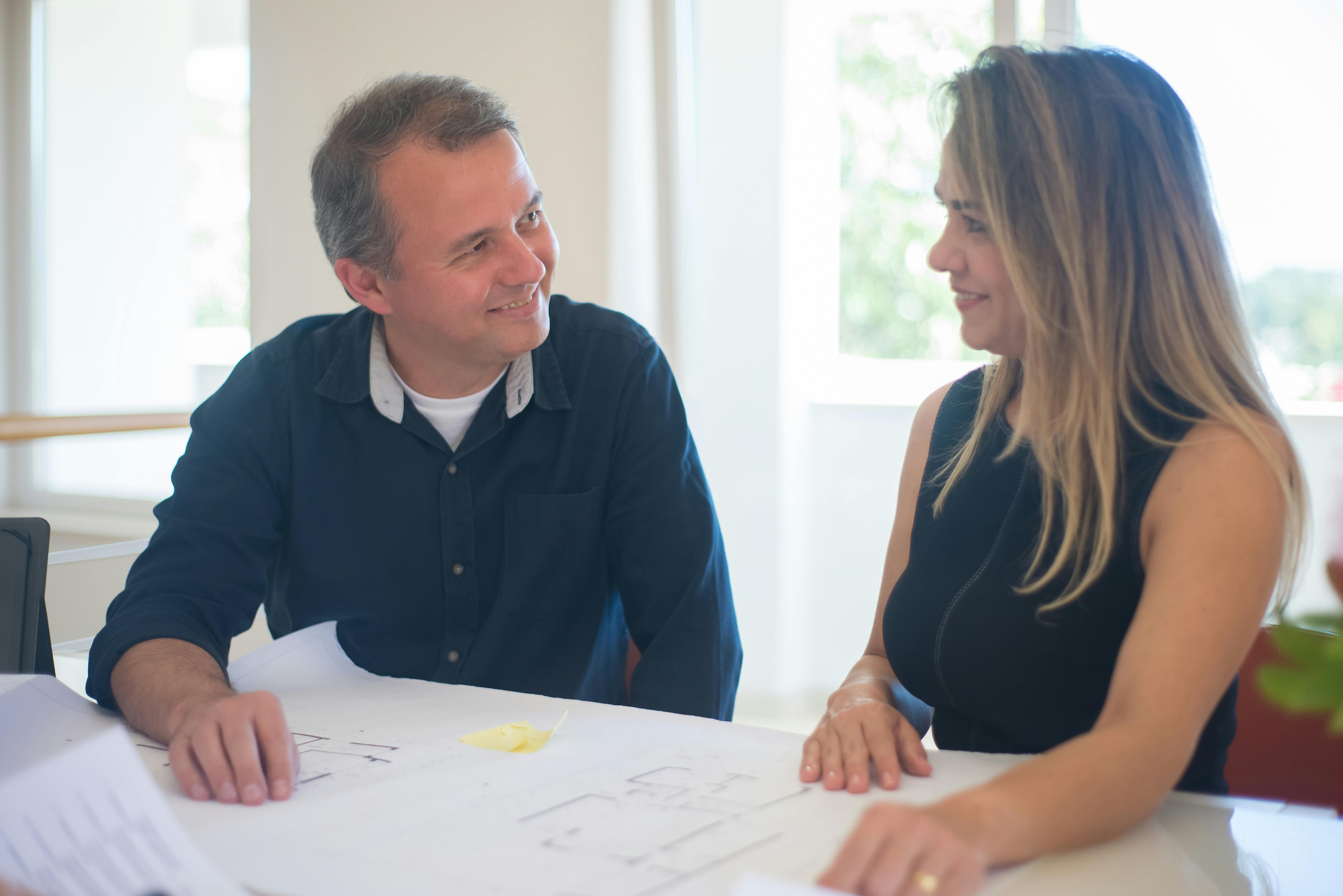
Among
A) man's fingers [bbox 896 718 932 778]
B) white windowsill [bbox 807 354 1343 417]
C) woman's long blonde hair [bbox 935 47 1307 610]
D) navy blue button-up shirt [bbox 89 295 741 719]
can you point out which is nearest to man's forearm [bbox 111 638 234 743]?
navy blue button-up shirt [bbox 89 295 741 719]

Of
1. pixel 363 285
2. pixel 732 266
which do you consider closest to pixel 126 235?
pixel 732 266

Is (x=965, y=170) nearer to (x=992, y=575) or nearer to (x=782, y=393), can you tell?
(x=992, y=575)

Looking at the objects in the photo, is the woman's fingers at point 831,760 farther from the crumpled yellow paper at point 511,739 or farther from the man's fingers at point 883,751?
the crumpled yellow paper at point 511,739

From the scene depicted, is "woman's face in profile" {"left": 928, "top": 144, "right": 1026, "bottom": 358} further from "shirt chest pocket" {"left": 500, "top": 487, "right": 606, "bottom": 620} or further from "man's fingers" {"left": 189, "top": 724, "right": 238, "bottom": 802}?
"man's fingers" {"left": 189, "top": 724, "right": 238, "bottom": 802}

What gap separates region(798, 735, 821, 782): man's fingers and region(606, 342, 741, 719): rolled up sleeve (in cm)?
53

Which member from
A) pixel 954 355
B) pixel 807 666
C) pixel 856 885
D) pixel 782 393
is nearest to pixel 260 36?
pixel 782 393

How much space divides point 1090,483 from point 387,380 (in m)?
0.95

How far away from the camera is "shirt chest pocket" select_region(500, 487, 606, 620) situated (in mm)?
1450

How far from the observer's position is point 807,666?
3.22 meters

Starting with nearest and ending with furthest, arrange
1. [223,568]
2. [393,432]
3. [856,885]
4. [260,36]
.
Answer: [856,885] < [223,568] < [393,432] < [260,36]

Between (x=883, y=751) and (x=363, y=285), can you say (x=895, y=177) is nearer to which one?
(x=363, y=285)

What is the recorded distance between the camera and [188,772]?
88 centimetres

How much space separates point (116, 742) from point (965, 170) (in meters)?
0.88

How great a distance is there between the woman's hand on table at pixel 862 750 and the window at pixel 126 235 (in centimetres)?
364
